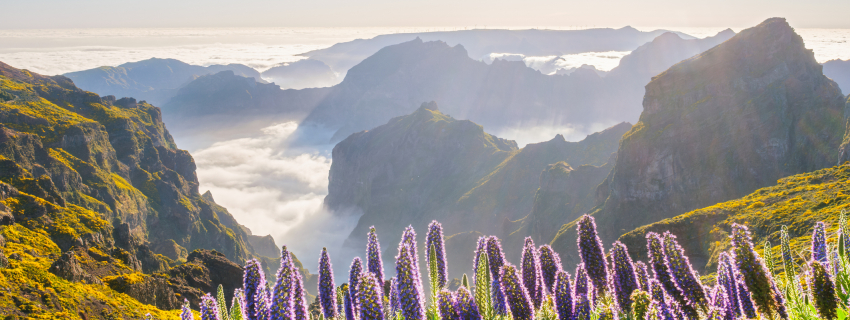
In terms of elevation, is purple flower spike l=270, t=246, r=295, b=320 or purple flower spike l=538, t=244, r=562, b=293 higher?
purple flower spike l=270, t=246, r=295, b=320

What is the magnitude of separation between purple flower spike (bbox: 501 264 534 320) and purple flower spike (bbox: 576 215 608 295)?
1.85m

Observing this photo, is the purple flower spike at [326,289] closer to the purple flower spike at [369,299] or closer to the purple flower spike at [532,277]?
the purple flower spike at [369,299]

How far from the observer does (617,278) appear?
272 inches

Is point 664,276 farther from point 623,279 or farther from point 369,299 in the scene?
point 369,299

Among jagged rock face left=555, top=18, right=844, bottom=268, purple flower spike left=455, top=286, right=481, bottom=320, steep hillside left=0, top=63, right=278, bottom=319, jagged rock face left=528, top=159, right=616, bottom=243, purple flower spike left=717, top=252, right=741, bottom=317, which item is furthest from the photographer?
jagged rock face left=528, top=159, right=616, bottom=243

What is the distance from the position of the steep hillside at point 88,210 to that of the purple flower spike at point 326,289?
29027mm

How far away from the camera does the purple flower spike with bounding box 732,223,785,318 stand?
19.9ft

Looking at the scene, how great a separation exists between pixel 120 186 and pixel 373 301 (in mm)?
118276

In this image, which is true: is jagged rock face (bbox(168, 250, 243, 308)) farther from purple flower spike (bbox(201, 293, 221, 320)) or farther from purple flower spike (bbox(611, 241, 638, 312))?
purple flower spike (bbox(611, 241, 638, 312))

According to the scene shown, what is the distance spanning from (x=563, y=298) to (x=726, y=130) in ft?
399

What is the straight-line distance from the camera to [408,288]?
536 cm

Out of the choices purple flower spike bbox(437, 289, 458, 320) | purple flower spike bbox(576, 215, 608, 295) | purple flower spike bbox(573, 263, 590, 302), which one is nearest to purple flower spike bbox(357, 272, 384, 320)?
purple flower spike bbox(437, 289, 458, 320)

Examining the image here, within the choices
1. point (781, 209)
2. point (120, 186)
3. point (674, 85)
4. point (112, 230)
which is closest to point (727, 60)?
point (674, 85)

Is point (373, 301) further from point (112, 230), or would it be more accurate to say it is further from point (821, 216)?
point (112, 230)
